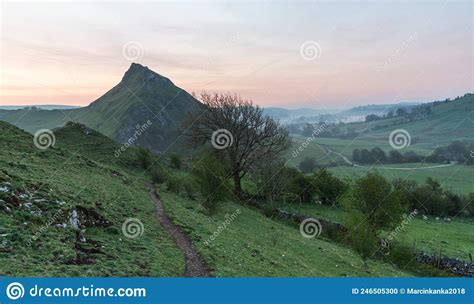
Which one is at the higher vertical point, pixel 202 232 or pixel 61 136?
pixel 61 136

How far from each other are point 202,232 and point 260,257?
5.32 m

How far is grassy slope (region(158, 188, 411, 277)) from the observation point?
20.1 metres

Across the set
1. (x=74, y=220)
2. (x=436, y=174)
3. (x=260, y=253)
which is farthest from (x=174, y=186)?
(x=436, y=174)

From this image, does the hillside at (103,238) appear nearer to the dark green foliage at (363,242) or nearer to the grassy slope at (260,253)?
the grassy slope at (260,253)

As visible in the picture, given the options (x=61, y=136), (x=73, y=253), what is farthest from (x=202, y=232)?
(x=61, y=136)

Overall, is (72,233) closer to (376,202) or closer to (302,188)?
(376,202)

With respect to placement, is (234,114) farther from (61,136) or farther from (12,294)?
(12,294)

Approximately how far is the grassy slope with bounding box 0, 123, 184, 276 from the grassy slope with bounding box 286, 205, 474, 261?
107ft

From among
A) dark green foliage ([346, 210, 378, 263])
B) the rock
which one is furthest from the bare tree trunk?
the rock

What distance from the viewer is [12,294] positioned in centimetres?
1149

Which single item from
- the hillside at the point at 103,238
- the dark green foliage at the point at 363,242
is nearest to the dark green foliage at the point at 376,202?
the hillside at the point at 103,238

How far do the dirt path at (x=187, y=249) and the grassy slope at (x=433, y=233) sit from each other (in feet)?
95.1

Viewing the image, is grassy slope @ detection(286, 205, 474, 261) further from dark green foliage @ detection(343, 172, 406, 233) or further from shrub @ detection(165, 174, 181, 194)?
shrub @ detection(165, 174, 181, 194)

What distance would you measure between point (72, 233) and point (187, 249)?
695 centimetres
